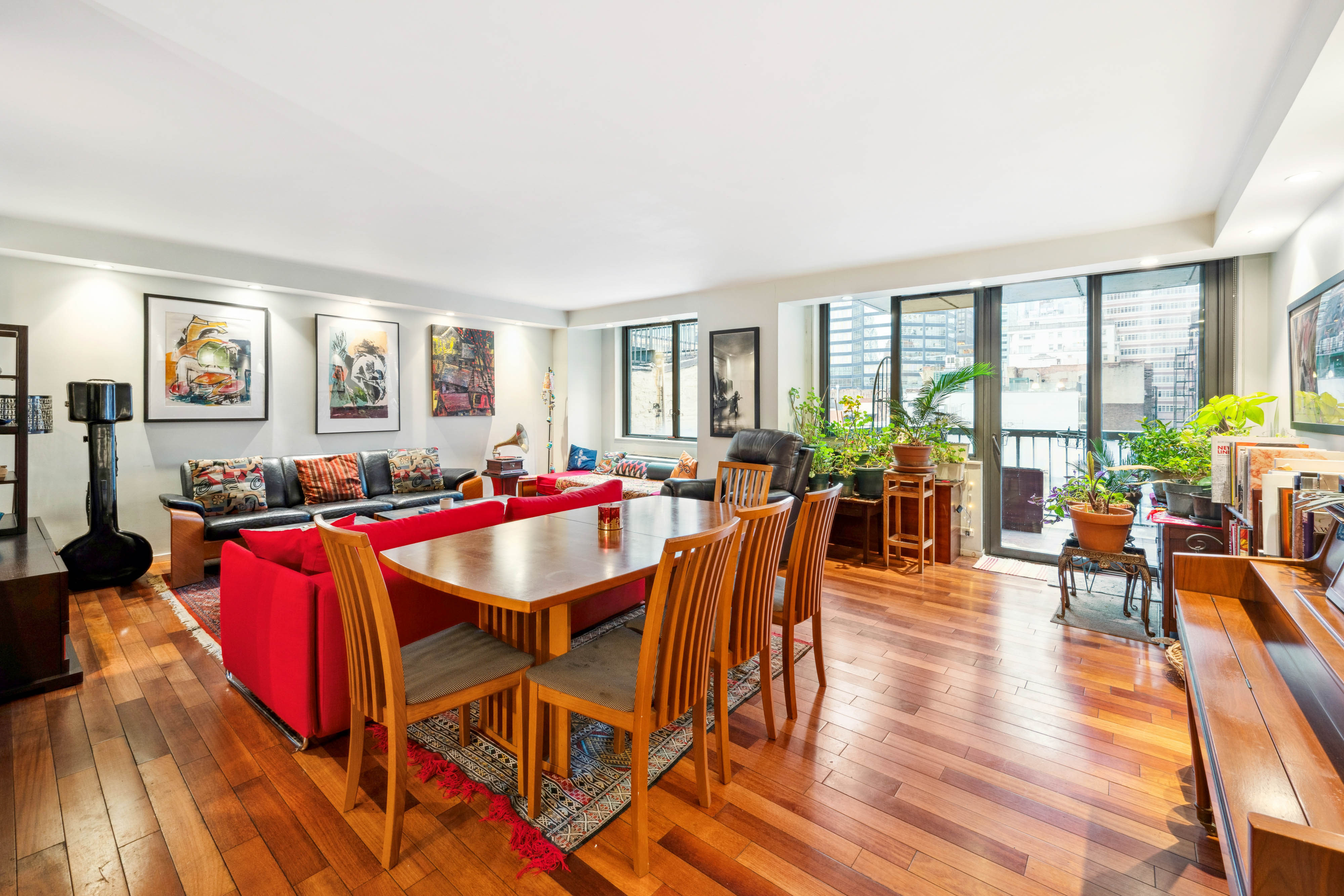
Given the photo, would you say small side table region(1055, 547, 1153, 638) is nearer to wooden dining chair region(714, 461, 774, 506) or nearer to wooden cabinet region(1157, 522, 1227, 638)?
wooden cabinet region(1157, 522, 1227, 638)

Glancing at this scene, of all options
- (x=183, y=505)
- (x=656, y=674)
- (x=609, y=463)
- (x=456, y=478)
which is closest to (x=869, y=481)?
(x=609, y=463)

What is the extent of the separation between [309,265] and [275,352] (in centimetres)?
86

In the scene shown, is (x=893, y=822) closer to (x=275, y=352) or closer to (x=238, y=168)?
(x=238, y=168)

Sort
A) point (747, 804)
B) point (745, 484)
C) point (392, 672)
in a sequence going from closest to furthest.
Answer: point (392, 672) < point (747, 804) < point (745, 484)

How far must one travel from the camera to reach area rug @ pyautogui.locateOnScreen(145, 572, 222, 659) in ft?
10.7

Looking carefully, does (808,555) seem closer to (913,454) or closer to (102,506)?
(913,454)

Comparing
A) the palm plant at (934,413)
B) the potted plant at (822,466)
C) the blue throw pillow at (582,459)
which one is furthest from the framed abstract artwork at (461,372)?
the palm plant at (934,413)

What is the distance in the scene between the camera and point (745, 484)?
13.1ft

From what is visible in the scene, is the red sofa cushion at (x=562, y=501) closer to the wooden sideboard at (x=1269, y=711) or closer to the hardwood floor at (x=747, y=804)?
the hardwood floor at (x=747, y=804)

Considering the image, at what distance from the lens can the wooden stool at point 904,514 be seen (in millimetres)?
4590

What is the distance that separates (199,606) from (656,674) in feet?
12.0

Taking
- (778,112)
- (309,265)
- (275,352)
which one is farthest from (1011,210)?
(275,352)

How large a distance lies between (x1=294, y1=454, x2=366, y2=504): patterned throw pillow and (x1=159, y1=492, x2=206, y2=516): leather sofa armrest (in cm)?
75

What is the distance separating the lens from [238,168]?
3.07 meters
